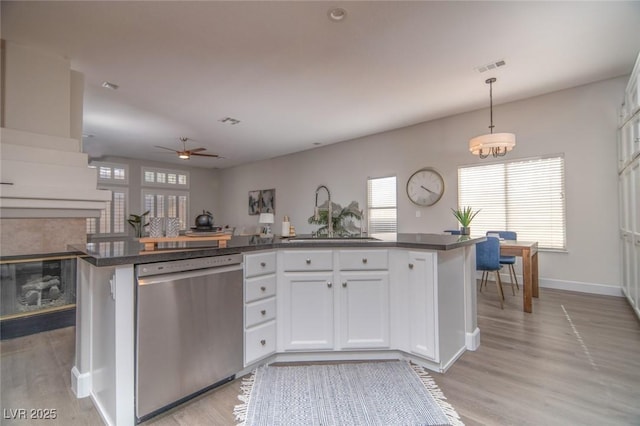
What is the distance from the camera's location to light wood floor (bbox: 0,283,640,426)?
1608mm

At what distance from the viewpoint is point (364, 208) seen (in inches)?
253

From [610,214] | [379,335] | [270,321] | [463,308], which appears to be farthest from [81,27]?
[610,214]

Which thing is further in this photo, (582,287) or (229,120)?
(229,120)

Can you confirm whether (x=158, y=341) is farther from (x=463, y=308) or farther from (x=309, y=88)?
(x=309, y=88)

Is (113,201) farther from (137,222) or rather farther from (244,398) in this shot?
(244,398)

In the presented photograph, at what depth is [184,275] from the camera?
5.47 ft

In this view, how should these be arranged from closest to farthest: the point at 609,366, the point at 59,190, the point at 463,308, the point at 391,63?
the point at 609,366
the point at 463,308
the point at 59,190
the point at 391,63

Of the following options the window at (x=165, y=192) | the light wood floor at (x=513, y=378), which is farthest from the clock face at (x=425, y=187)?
the window at (x=165, y=192)

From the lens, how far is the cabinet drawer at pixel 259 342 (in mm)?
1982

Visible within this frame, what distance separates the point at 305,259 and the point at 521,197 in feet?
13.3

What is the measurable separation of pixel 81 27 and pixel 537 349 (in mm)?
4739

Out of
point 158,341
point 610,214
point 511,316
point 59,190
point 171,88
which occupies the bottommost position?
point 511,316

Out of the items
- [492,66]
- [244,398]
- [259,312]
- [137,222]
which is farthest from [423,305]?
[137,222]

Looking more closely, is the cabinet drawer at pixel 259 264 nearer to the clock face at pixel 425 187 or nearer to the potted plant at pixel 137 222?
the clock face at pixel 425 187
